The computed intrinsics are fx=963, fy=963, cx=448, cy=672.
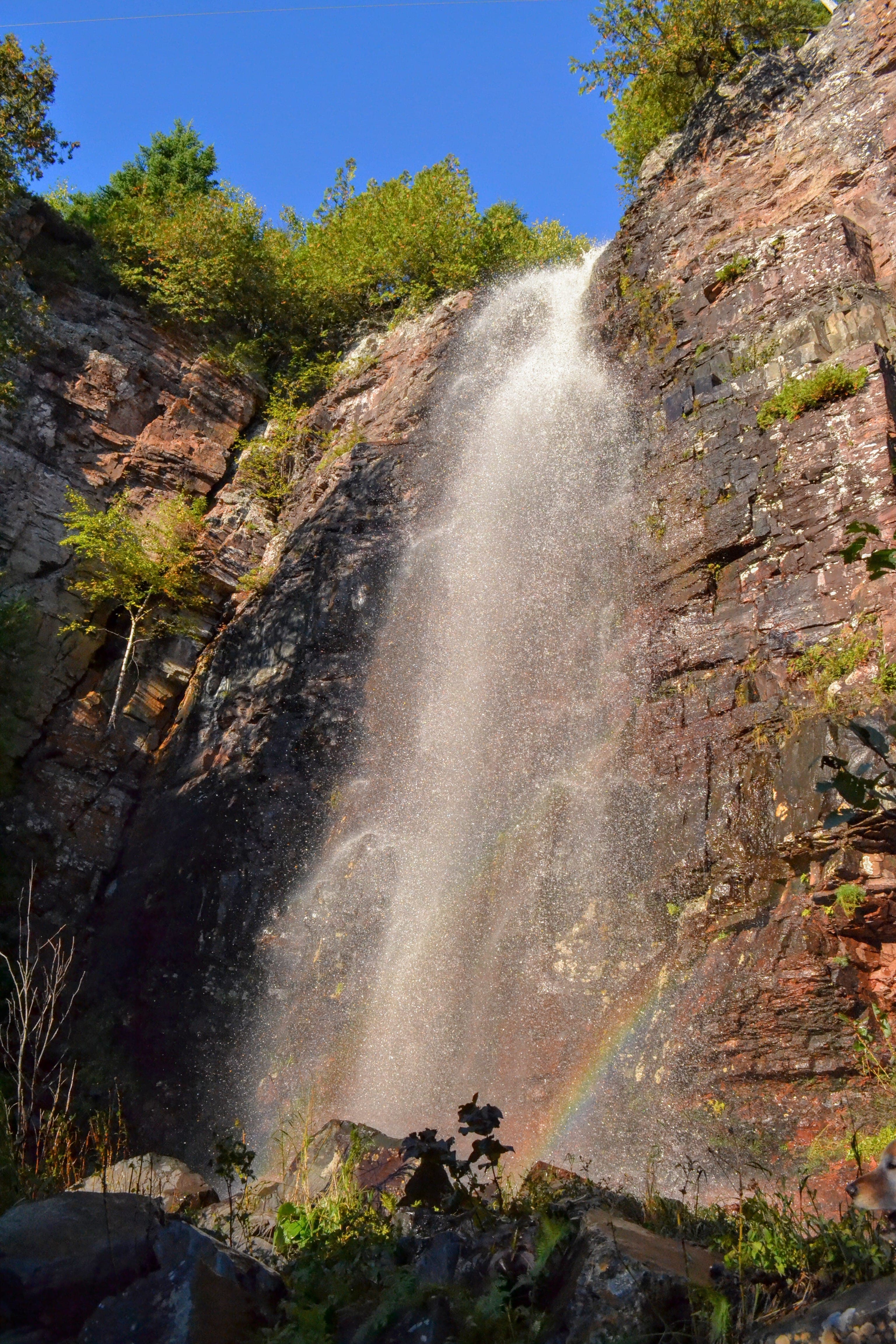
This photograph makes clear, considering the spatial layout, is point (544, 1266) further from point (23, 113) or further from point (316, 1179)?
point (23, 113)

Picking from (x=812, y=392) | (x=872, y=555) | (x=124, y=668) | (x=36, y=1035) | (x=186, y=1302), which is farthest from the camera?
(x=124, y=668)

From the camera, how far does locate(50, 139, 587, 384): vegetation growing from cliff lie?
18938 mm

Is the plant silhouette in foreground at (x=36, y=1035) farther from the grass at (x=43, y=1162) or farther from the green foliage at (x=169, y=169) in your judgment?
the green foliage at (x=169, y=169)

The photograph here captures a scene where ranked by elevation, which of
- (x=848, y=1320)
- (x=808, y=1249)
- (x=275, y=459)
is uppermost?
(x=275, y=459)

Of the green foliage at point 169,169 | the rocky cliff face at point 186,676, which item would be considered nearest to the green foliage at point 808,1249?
the rocky cliff face at point 186,676

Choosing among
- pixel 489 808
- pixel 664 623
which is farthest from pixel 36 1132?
pixel 664 623

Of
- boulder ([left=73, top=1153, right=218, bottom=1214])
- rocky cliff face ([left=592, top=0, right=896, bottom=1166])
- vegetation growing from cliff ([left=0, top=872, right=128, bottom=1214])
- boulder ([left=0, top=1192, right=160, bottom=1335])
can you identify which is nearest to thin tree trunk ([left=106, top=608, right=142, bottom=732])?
vegetation growing from cliff ([left=0, top=872, right=128, bottom=1214])

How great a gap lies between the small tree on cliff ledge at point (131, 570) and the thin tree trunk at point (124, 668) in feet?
0.06

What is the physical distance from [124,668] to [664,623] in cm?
862

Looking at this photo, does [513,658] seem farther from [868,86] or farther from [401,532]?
[868,86]

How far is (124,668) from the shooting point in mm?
14953

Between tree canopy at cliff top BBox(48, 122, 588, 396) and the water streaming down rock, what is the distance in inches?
192

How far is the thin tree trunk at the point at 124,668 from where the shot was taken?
14792mm

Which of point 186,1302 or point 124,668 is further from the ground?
point 124,668
